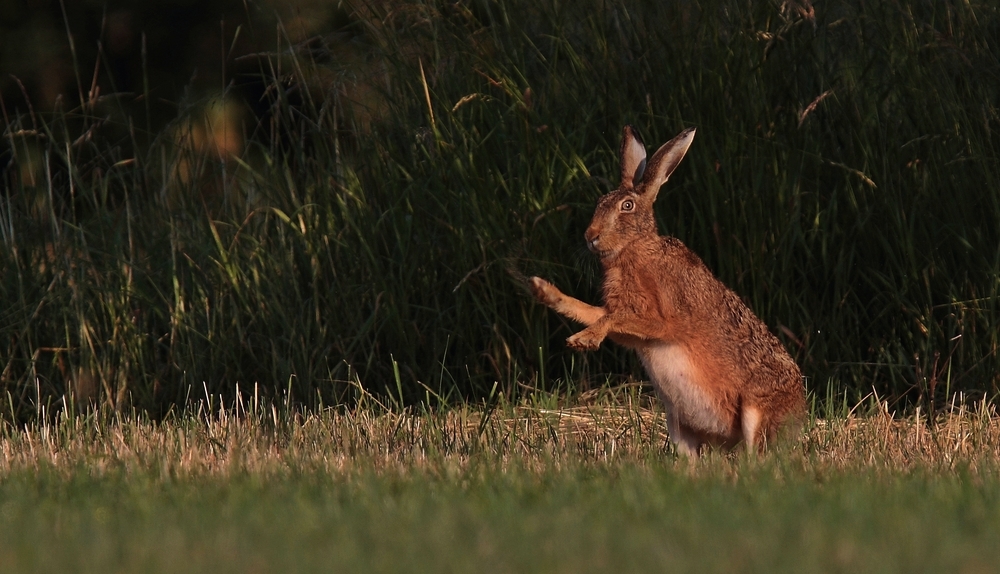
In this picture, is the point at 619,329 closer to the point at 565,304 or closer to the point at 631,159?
the point at 565,304

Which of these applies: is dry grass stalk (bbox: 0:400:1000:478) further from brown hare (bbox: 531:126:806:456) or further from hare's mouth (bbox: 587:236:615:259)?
hare's mouth (bbox: 587:236:615:259)

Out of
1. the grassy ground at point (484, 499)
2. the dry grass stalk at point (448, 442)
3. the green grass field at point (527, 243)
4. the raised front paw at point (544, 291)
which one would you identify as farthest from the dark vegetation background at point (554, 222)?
the raised front paw at point (544, 291)

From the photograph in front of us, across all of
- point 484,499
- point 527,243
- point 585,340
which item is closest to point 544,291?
point 585,340

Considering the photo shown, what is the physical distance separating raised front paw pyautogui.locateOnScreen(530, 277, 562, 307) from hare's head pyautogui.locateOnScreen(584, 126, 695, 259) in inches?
10.8

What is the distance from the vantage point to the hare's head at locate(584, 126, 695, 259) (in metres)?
5.98

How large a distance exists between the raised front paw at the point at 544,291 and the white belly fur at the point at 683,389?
43 centimetres

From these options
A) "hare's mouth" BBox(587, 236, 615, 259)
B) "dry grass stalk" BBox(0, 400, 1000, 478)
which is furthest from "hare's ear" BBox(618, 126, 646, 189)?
"dry grass stalk" BBox(0, 400, 1000, 478)

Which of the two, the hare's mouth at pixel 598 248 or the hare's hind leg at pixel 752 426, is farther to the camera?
the hare's mouth at pixel 598 248

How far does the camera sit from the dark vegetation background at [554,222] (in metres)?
7.23

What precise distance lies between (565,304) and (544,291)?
0.44 ft

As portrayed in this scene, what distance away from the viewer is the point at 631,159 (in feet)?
20.5

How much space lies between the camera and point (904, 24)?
7465 millimetres

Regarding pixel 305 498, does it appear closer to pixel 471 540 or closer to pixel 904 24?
pixel 471 540

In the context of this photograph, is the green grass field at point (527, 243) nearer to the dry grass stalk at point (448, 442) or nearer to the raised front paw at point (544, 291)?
the dry grass stalk at point (448, 442)
